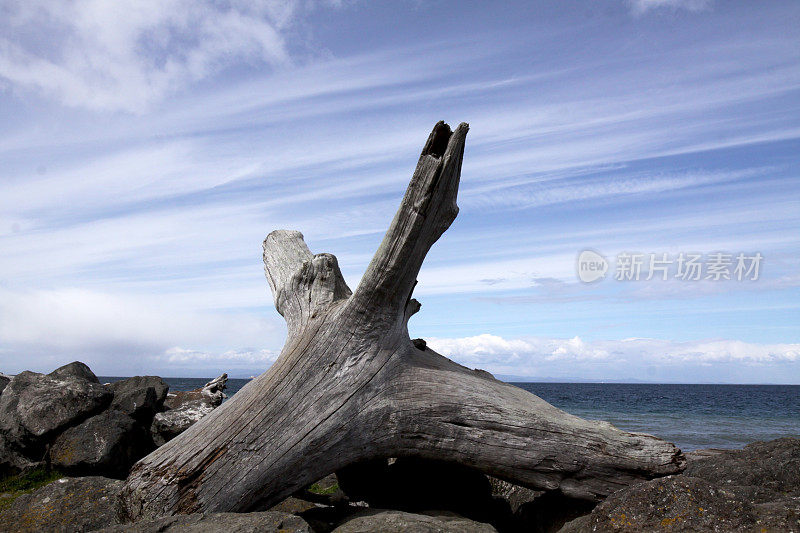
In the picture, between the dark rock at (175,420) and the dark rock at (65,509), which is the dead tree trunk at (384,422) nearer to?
the dark rock at (65,509)

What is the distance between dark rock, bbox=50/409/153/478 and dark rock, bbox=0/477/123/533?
3.00m

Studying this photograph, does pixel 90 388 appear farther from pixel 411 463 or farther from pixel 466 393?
pixel 466 393

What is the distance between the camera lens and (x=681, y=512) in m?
4.45

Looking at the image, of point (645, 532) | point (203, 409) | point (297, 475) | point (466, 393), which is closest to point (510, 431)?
point (466, 393)

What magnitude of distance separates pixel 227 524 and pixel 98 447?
590cm

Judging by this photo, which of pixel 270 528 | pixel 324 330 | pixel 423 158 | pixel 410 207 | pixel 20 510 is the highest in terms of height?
pixel 423 158

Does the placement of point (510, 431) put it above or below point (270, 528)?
above

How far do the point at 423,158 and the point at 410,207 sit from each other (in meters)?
0.51

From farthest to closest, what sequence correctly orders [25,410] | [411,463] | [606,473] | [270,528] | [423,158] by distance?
1. [25,410]
2. [411,463]
3. [606,473]
4. [423,158]
5. [270,528]

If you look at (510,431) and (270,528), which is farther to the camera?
(510,431)

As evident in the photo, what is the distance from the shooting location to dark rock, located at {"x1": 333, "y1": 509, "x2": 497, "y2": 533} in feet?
14.8

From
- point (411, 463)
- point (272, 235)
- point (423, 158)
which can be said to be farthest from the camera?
point (272, 235)

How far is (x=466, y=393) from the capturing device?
20.7 feet

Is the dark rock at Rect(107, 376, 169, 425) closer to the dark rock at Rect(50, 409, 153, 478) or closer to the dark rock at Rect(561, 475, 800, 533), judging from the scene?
the dark rock at Rect(50, 409, 153, 478)
